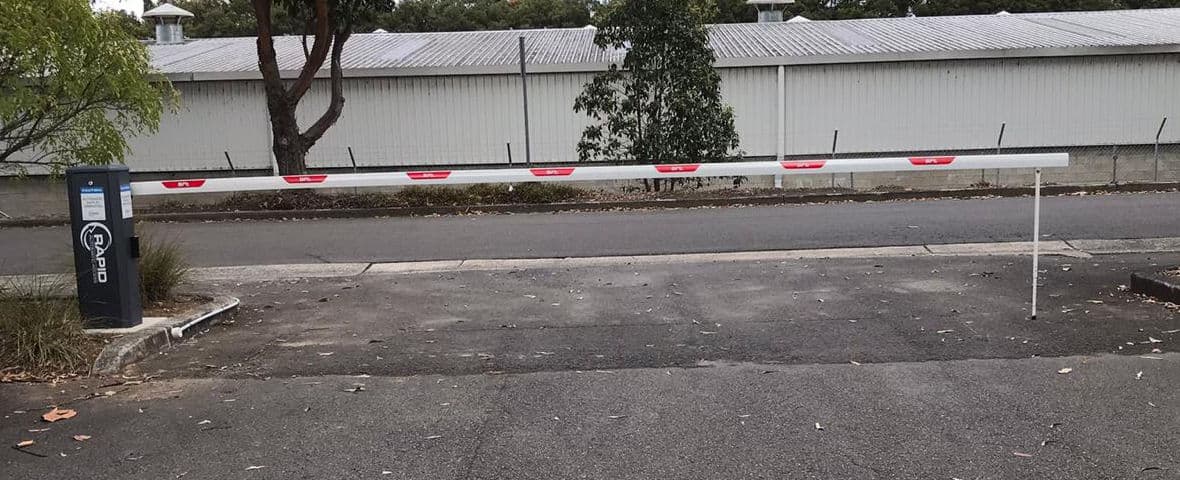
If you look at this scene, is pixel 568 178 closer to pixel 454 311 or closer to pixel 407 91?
pixel 454 311

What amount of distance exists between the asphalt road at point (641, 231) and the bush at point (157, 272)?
5.70 feet

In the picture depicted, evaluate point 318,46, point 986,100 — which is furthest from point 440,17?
point 986,100

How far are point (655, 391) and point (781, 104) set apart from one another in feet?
54.2

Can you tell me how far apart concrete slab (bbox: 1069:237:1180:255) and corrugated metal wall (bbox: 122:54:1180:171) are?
10.7 m

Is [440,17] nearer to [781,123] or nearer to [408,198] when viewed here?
[781,123]

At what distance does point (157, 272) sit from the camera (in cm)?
753

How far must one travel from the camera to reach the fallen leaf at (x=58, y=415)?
4.93m

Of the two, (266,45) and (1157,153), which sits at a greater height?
(266,45)

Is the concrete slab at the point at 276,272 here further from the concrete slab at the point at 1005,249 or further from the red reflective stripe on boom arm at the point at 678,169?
the concrete slab at the point at 1005,249

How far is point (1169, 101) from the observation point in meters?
20.8

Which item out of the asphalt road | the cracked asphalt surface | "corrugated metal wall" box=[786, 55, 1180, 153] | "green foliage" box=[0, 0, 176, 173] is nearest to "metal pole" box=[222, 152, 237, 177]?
the asphalt road

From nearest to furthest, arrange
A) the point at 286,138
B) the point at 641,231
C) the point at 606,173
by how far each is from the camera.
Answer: the point at 606,173 → the point at 641,231 → the point at 286,138

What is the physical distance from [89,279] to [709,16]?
14.2 meters

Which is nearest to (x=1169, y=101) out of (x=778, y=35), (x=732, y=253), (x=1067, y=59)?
(x=1067, y=59)
